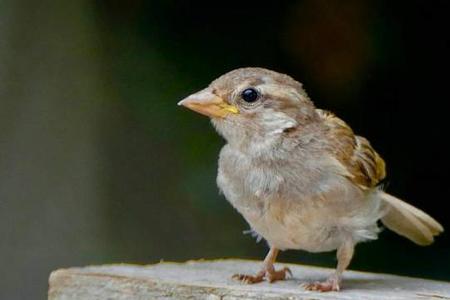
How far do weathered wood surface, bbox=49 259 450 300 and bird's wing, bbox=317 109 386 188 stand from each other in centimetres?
38

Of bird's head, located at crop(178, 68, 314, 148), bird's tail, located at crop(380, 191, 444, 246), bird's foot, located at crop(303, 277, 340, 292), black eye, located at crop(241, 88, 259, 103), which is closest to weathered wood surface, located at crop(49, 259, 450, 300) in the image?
bird's foot, located at crop(303, 277, 340, 292)

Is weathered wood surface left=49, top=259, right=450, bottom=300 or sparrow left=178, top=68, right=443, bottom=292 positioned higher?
sparrow left=178, top=68, right=443, bottom=292

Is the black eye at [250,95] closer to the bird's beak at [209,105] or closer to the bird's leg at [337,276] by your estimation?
the bird's beak at [209,105]

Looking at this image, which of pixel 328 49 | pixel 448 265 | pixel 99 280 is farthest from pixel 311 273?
pixel 328 49

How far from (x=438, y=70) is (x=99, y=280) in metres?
2.93

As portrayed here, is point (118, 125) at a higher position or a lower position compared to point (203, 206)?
higher

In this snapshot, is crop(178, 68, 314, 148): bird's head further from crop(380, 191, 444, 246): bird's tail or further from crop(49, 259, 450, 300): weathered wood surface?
crop(380, 191, 444, 246): bird's tail

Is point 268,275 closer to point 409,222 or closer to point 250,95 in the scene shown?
point 250,95

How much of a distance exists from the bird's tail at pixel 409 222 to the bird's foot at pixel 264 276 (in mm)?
607

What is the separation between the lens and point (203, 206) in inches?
268

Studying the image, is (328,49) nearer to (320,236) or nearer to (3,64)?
(3,64)

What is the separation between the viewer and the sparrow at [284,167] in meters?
4.25

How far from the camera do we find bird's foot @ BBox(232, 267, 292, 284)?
4.40 metres

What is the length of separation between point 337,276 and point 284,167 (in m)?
0.41
